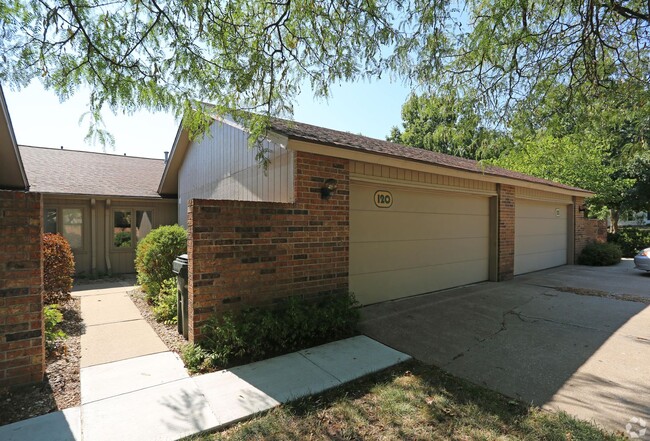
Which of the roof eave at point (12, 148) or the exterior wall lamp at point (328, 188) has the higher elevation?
the roof eave at point (12, 148)

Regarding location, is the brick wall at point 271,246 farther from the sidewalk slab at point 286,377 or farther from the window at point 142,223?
the window at point 142,223

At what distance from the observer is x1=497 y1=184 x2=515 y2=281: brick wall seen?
865 centimetres

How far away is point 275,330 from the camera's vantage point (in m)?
4.20

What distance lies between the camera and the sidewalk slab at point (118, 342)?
421 centimetres

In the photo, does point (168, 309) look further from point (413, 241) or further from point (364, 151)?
point (413, 241)

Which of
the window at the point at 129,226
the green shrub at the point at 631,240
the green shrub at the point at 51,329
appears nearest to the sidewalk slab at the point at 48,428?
the green shrub at the point at 51,329

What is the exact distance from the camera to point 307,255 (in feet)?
16.5

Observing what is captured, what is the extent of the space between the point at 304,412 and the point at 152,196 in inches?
445

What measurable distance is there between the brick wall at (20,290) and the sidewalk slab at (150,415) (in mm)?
867

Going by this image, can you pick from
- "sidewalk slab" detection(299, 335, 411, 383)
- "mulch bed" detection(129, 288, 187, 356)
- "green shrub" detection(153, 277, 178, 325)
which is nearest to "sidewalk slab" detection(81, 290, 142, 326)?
"mulch bed" detection(129, 288, 187, 356)

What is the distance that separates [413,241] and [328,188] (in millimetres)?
2611

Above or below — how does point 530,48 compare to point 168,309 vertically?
above

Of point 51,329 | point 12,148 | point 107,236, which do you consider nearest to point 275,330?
point 51,329

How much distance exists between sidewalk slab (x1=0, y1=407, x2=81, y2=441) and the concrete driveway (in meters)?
3.43
